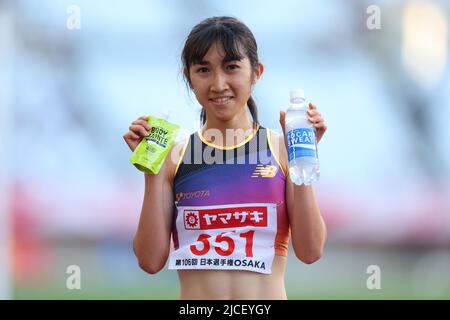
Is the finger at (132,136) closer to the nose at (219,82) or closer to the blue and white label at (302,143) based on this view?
the nose at (219,82)

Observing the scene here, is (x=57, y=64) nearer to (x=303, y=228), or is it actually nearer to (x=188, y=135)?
(x=188, y=135)

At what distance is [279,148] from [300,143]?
0.21 meters

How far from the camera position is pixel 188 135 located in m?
1.97

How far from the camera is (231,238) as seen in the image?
1802 mm

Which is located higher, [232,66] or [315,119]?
[232,66]

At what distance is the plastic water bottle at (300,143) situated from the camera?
1684 millimetres

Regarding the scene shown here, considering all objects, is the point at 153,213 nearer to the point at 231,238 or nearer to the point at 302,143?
the point at 231,238

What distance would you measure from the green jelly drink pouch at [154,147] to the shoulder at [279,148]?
0.28 metres

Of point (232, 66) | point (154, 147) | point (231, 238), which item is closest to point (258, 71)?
point (232, 66)

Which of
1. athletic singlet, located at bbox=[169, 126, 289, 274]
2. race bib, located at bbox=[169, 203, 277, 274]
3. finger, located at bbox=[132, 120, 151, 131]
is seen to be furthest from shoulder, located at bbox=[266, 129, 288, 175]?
finger, located at bbox=[132, 120, 151, 131]

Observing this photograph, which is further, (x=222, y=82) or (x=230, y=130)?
(x=230, y=130)

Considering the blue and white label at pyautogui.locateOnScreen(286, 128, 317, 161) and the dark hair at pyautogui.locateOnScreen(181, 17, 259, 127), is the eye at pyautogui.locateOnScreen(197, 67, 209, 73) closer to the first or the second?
the dark hair at pyautogui.locateOnScreen(181, 17, 259, 127)

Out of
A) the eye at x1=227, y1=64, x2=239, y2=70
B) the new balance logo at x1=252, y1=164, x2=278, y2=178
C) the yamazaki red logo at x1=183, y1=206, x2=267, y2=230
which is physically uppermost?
the eye at x1=227, y1=64, x2=239, y2=70

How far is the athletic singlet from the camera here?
1800 millimetres
